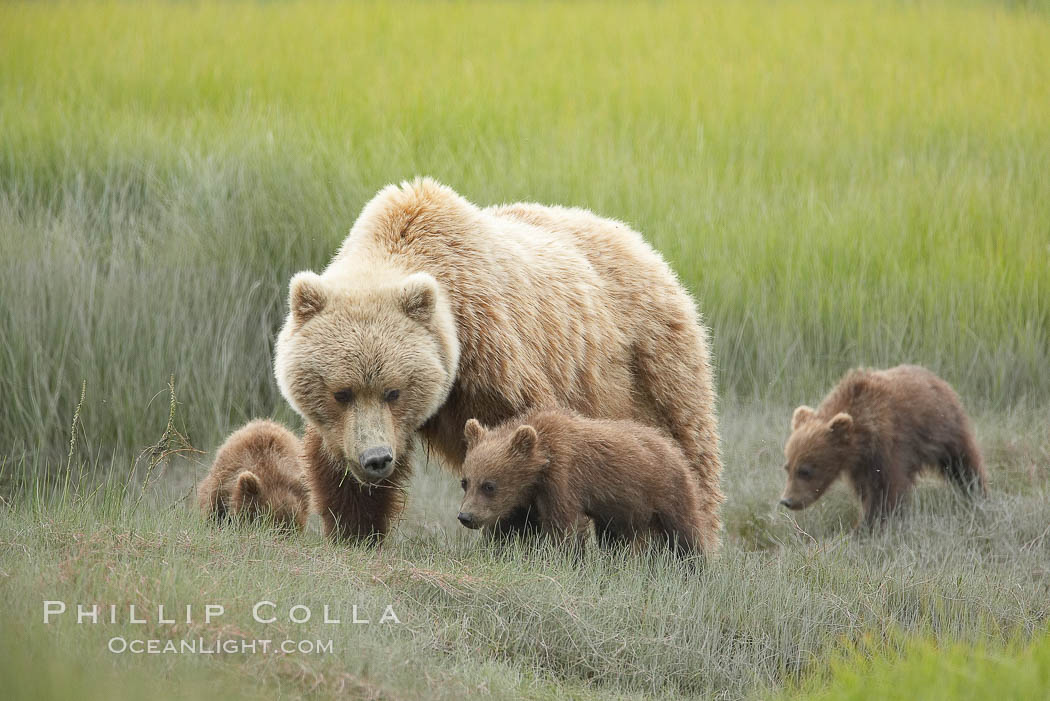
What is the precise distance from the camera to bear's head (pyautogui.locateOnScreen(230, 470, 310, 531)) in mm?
6117

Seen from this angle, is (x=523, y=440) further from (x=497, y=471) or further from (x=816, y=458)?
(x=816, y=458)

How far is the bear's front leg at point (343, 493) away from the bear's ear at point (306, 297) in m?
0.67

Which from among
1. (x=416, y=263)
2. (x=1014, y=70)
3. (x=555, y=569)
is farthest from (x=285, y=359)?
(x=1014, y=70)

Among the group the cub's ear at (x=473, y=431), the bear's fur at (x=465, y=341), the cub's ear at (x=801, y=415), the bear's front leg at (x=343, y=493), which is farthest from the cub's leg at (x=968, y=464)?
the bear's front leg at (x=343, y=493)

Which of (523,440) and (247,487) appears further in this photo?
(247,487)

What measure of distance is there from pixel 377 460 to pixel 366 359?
491 millimetres

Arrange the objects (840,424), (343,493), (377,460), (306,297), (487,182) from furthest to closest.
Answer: (487,182)
(840,424)
(343,493)
(306,297)
(377,460)

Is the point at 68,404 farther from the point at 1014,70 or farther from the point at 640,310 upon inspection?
the point at 1014,70

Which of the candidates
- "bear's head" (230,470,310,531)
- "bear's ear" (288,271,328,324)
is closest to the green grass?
"bear's ear" (288,271,328,324)

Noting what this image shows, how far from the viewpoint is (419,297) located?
5121 millimetres

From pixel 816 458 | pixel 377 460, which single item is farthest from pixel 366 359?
pixel 816 458

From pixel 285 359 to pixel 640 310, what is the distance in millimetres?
2147

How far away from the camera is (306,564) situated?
481cm

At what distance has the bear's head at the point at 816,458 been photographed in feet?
23.4
